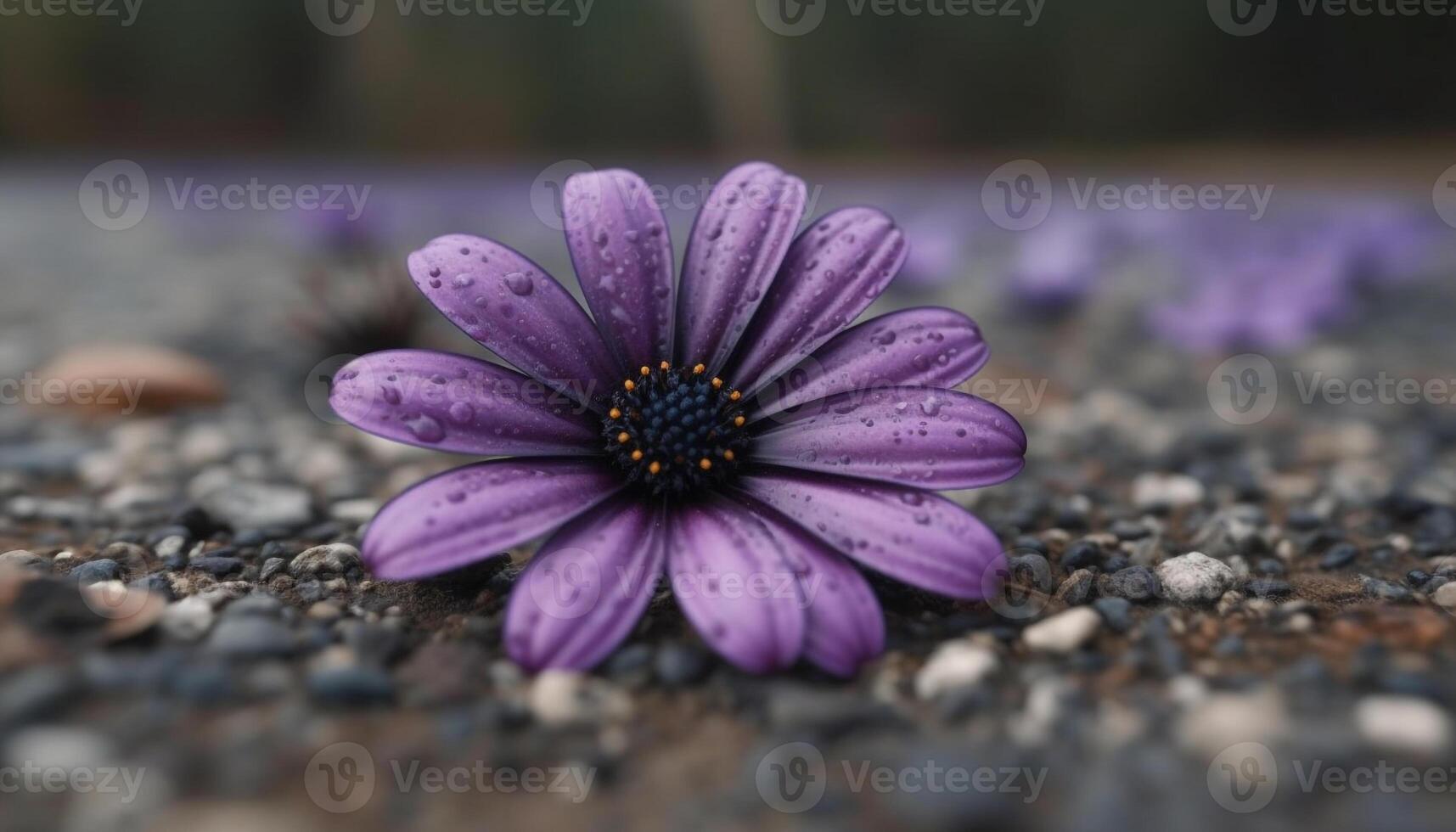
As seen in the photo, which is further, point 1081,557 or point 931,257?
point 931,257

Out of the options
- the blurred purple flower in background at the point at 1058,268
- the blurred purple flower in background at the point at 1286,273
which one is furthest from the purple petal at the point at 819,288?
the blurred purple flower in background at the point at 1058,268

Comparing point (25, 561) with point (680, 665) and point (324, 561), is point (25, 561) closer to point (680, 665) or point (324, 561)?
point (324, 561)

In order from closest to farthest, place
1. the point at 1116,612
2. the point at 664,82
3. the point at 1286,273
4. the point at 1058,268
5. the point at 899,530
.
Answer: the point at 899,530 → the point at 1116,612 → the point at 1286,273 → the point at 1058,268 → the point at 664,82

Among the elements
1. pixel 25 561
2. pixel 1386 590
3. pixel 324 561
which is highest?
pixel 1386 590

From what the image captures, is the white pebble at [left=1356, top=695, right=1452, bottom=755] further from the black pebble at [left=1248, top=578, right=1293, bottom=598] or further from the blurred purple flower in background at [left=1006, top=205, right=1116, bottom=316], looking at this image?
the blurred purple flower in background at [left=1006, top=205, right=1116, bottom=316]

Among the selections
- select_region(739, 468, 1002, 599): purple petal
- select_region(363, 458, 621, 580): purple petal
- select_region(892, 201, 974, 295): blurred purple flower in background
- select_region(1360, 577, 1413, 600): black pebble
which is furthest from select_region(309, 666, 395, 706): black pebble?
select_region(892, 201, 974, 295): blurred purple flower in background

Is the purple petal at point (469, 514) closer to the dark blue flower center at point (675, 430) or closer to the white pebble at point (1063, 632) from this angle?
the dark blue flower center at point (675, 430)

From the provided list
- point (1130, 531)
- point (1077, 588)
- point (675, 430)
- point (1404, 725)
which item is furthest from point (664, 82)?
point (1404, 725)

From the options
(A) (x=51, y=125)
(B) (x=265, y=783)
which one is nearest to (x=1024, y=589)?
(B) (x=265, y=783)
